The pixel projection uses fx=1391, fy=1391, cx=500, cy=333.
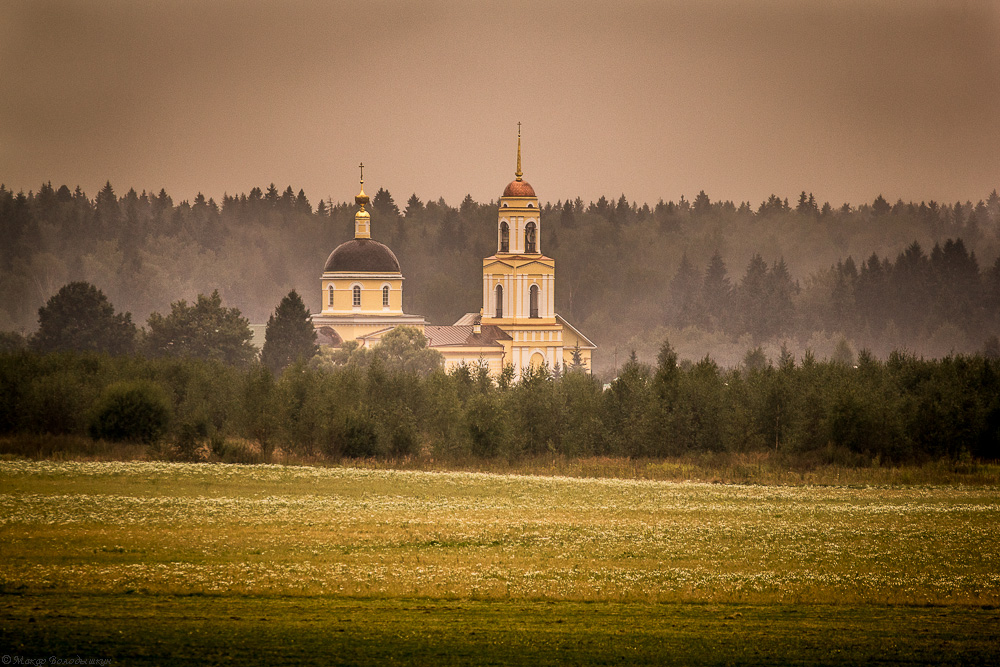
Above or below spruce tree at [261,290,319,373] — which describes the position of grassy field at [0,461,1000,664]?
below

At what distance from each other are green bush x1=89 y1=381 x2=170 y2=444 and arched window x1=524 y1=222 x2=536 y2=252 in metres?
64.3

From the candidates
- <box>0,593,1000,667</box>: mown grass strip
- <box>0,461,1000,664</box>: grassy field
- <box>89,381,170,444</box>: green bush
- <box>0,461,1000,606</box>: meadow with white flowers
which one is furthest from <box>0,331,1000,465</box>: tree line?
<box>0,593,1000,667</box>: mown grass strip

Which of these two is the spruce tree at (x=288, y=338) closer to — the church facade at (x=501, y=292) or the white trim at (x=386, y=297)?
the church facade at (x=501, y=292)

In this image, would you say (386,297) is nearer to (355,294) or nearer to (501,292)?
(355,294)

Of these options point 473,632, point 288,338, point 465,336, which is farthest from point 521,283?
point 473,632

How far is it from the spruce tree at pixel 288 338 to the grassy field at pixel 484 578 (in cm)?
5674

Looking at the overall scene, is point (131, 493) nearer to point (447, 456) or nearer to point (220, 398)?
point (447, 456)

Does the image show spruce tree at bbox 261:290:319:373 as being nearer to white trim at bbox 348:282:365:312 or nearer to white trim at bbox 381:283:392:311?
white trim at bbox 348:282:365:312

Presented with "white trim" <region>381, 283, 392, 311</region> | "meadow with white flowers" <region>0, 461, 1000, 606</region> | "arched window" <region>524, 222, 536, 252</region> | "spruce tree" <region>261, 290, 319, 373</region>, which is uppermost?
"arched window" <region>524, 222, 536, 252</region>

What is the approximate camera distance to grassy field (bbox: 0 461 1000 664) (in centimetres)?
1842

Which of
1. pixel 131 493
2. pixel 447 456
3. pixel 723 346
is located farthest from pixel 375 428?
pixel 723 346

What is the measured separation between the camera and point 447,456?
5009 centimetres

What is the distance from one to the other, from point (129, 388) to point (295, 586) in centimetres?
2935

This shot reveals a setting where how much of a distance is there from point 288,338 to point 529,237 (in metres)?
25.8
